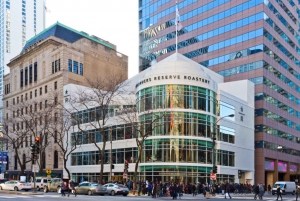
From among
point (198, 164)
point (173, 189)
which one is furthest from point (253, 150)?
point (173, 189)

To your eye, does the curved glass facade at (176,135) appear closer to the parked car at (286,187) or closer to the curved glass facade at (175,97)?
the curved glass facade at (175,97)

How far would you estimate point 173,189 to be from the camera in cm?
3706

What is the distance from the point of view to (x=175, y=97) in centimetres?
5247

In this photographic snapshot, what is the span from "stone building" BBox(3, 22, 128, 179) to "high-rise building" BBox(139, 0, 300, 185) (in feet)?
40.9

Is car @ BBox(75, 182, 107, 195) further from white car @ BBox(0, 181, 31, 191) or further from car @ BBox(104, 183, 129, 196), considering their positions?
white car @ BBox(0, 181, 31, 191)

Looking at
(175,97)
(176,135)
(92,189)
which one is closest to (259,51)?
(175,97)

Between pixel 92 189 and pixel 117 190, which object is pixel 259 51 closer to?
pixel 117 190

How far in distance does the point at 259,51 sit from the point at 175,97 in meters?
26.5

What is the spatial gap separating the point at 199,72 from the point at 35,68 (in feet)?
149

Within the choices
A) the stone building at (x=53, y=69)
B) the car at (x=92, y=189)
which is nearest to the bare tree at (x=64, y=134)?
the stone building at (x=53, y=69)

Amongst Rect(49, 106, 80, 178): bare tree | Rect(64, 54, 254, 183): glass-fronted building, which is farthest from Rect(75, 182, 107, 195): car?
Rect(49, 106, 80, 178): bare tree

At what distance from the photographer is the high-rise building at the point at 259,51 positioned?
7231 cm

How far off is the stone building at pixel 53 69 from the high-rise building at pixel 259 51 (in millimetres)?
12454

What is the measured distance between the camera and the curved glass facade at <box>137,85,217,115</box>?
52344 millimetres
